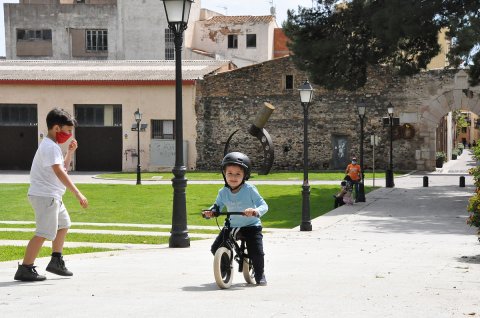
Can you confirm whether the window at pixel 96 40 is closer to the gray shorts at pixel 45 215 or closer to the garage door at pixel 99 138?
the garage door at pixel 99 138

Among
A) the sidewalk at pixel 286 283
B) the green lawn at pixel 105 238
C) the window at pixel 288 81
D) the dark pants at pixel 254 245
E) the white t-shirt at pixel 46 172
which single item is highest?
the window at pixel 288 81

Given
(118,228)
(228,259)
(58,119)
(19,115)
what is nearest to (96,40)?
(19,115)

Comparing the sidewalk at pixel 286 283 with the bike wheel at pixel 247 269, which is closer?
the sidewalk at pixel 286 283

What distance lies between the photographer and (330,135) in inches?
1852

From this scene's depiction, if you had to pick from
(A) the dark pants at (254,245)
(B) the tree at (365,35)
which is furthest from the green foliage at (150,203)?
(A) the dark pants at (254,245)

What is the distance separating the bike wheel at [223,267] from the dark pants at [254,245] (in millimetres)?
204

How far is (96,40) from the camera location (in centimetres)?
6284

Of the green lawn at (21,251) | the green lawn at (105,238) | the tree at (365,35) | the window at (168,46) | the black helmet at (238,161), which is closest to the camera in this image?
the black helmet at (238,161)

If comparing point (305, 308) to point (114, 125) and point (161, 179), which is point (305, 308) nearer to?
point (161, 179)

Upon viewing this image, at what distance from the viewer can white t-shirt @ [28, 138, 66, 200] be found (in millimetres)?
8609

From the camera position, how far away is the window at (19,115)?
4981 centimetres

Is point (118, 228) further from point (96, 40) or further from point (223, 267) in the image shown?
point (96, 40)

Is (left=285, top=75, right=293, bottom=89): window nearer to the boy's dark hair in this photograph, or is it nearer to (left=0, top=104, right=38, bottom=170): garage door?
(left=0, top=104, right=38, bottom=170): garage door

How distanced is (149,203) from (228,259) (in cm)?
1785
